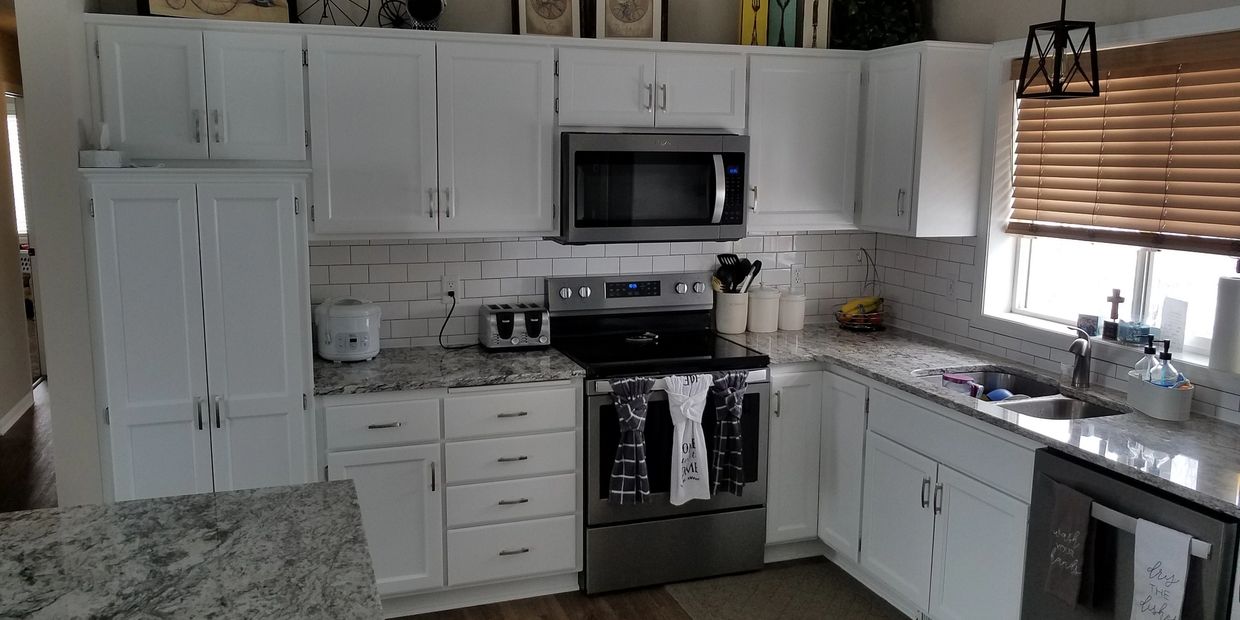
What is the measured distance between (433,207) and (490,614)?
1561mm

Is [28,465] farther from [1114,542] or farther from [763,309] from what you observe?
[1114,542]

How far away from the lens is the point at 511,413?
3361 mm

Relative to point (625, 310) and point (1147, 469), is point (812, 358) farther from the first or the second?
point (1147, 469)

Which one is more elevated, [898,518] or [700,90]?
[700,90]

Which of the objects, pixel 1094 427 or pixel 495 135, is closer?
pixel 1094 427

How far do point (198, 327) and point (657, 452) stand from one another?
66.0 inches

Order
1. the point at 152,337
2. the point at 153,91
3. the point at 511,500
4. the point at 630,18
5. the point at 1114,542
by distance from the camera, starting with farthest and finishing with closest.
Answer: the point at 630,18
the point at 511,500
the point at 153,91
the point at 152,337
the point at 1114,542

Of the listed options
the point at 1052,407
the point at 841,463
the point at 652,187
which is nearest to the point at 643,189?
the point at 652,187

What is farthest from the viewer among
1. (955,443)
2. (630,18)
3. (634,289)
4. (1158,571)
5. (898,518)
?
(634,289)

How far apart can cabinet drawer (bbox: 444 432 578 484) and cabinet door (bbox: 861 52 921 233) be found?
162cm

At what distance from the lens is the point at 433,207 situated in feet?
11.3

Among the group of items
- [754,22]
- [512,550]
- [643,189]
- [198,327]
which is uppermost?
→ [754,22]

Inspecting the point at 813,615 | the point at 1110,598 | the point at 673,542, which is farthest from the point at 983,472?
the point at 673,542

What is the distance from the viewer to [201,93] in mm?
3146
